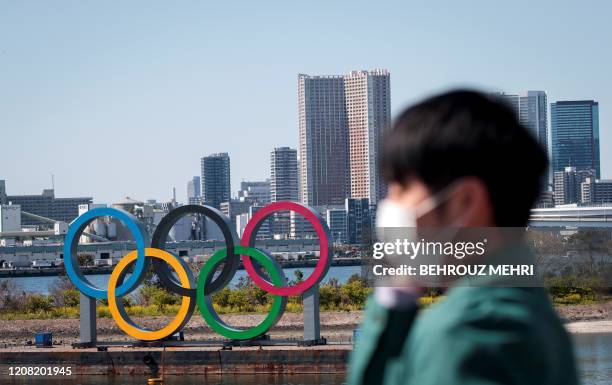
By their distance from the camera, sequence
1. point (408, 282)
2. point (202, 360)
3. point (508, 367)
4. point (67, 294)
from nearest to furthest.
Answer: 1. point (508, 367)
2. point (408, 282)
3. point (202, 360)
4. point (67, 294)

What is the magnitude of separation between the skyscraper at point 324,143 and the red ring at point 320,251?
528 ft

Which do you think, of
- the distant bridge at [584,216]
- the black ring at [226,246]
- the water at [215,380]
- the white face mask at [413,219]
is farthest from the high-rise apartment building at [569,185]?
the white face mask at [413,219]

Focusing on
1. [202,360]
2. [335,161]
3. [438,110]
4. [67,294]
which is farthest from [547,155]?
[335,161]

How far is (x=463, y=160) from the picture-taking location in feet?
4.08

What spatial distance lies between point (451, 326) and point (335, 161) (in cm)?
19060

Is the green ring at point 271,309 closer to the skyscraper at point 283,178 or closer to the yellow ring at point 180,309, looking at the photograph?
the yellow ring at point 180,309

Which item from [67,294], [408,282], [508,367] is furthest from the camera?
[67,294]

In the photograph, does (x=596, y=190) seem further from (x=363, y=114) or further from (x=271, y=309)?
(x=271, y=309)

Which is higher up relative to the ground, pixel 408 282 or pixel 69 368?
pixel 408 282

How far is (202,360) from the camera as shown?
21.9m

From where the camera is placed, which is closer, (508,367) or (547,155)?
(508,367)

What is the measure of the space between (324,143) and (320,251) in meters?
173

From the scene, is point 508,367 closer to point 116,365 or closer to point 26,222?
point 116,365

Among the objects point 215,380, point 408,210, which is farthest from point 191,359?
point 408,210
